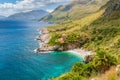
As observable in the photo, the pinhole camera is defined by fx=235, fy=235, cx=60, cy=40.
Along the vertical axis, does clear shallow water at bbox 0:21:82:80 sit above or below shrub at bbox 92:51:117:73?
above

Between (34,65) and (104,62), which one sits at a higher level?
(34,65)

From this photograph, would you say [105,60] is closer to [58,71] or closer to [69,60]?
[58,71]

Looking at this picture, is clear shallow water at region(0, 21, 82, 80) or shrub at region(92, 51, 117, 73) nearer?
shrub at region(92, 51, 117, 73)

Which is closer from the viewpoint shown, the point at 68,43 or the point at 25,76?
the point at 25,76

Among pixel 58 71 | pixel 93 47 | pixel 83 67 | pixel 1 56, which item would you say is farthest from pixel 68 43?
pixel 83 67

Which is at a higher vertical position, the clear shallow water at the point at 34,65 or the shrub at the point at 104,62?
the clear shallow water at the point at 34,65

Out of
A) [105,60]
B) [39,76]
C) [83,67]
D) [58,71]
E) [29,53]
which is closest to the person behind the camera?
[105,60]

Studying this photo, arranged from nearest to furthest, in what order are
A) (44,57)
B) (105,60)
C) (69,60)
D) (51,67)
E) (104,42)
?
(105,60) < (51,67) < (69,60) < (44,57) < (104,42)

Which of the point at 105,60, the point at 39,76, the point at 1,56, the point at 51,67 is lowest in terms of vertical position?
the point at 105,60

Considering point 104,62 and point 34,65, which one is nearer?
point 104,62

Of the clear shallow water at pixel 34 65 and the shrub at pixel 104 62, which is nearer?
the shrub at pixel 104 62

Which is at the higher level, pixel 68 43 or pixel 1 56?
pixel 68 43
